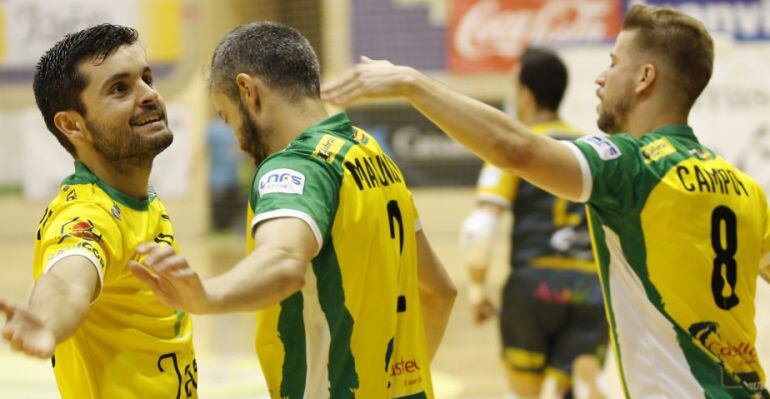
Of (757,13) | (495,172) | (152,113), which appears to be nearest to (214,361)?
(495,172)

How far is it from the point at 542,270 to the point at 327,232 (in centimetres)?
351

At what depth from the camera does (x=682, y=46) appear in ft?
10.9

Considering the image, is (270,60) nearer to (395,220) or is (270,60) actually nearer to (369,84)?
(369,84)

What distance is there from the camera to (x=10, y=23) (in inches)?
748

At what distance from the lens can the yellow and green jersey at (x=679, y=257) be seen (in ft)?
10.3

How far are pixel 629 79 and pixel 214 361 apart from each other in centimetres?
598

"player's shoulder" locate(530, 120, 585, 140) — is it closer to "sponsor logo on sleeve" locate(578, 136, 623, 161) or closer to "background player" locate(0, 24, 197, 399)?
"sponsor logo on sleeve" locate(578, 136, 623, 161)

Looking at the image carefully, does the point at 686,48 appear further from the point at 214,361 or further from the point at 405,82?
the point at 214,361

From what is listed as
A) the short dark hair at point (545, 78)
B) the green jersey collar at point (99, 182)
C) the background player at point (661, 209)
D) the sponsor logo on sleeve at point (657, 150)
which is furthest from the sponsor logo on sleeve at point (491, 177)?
the green jersey collar at point (99, 182)

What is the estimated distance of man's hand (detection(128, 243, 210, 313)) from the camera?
2.15 metres

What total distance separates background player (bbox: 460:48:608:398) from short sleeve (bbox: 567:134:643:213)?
2.78m

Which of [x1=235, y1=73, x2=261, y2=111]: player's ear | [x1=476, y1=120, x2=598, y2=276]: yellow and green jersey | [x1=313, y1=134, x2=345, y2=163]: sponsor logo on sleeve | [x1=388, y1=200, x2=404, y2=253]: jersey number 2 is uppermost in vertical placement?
[x1=235, y1=73, x2=261, y2=111]: player's ear

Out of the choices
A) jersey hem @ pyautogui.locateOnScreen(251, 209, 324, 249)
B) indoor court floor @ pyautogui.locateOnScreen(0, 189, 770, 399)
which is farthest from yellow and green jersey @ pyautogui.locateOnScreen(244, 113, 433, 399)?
indoor court floor @ pyautogui.locateOnScreen(0, 189, 770, 399)

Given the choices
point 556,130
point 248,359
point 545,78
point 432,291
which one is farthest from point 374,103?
point 432,291
